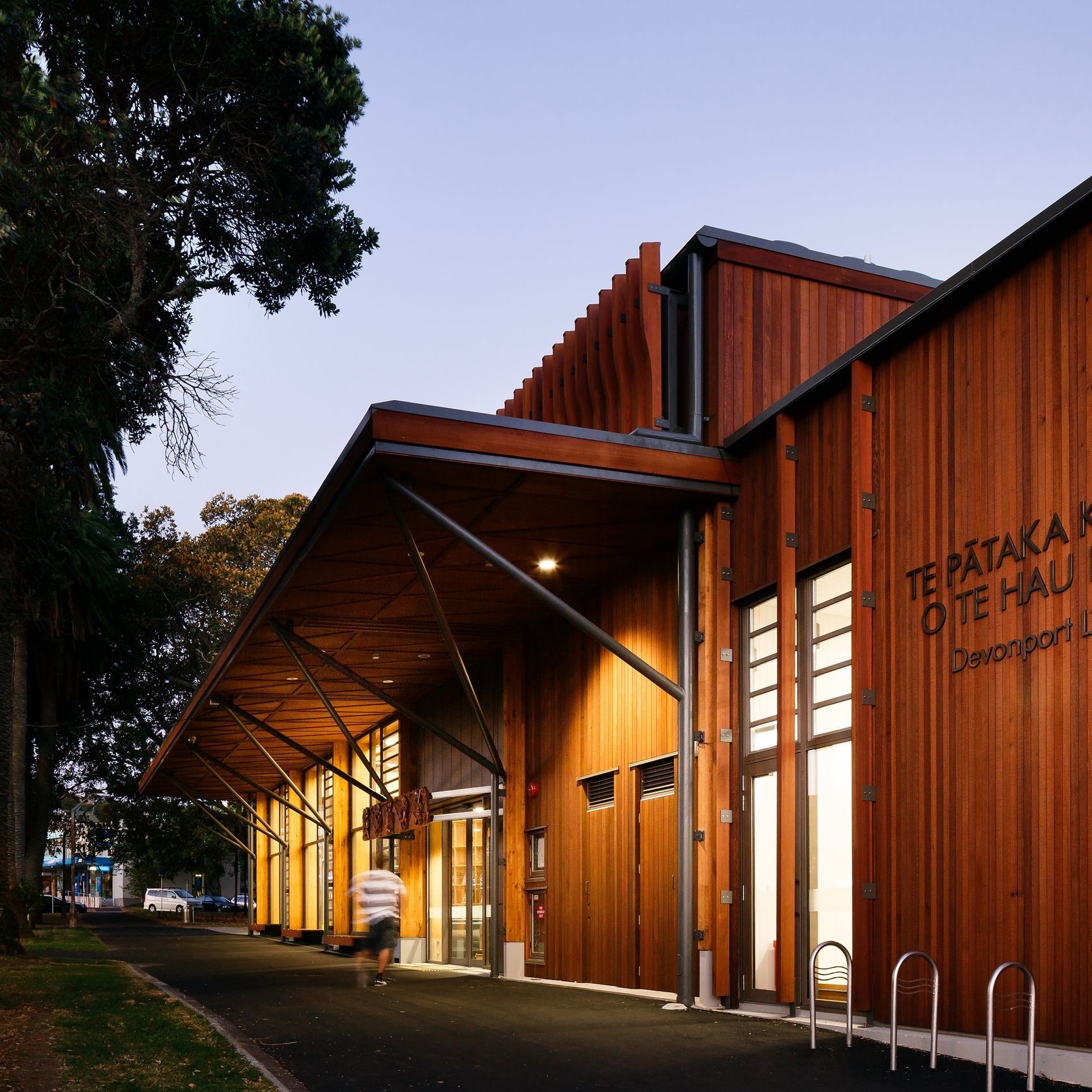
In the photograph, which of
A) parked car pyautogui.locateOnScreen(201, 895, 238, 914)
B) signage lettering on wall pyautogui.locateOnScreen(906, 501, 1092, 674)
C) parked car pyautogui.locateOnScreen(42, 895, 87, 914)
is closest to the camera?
signage lettering on wall pyautogui.locateOnScreen(906, 501, 1092, 674)

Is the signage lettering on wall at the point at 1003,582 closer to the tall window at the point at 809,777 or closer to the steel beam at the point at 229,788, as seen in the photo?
the tall window at the point at 809,777

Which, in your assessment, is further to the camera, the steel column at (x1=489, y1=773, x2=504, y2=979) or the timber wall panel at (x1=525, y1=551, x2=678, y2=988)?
the steel column at (x1=489, y1=773, x2=504, y2=979)

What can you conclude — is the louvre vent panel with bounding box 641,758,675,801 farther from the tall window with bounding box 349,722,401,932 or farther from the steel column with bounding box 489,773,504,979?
the tall window with bounding box 349,722,401,932

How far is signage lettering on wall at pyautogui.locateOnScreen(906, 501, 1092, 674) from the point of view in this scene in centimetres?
A: 852

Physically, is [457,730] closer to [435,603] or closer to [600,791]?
[600,791]

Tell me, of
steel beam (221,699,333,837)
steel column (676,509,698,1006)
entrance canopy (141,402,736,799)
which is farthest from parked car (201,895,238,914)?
steel column (676,509,698,1006)

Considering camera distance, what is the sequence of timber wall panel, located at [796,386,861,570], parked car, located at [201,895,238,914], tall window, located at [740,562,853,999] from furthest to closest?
parked car, located at [201,895,238,914]
timber wall panel, located at [796,386,861,570]
tall window, located at [740,562,853,999]

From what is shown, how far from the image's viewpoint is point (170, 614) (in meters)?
45.5

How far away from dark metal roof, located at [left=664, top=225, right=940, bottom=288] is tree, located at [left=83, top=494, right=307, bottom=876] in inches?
1287

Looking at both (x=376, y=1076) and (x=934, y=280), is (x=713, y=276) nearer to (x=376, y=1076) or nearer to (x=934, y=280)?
(x=934, y=280)

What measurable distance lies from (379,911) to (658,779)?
4143 mm

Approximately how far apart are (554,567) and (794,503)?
14.2 feet

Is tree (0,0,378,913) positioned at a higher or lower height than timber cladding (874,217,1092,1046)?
higher

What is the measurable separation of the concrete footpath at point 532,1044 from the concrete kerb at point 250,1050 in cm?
9
